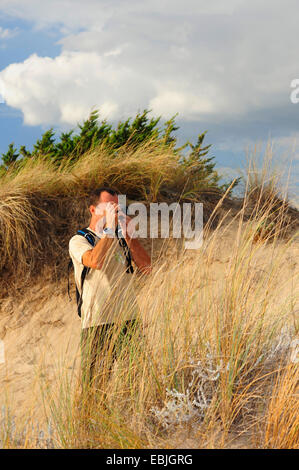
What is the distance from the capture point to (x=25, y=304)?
6906 mm

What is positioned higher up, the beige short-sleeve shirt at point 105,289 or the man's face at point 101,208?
the man's face at point 101,208

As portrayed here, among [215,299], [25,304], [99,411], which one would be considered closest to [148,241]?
[25,304]

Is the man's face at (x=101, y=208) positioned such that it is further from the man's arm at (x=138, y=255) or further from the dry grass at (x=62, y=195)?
the dry grass at (x=62, y=195)

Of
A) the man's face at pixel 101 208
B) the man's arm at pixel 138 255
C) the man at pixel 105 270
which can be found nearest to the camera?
the man at pixel 105 270

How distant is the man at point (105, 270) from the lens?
3414 mm

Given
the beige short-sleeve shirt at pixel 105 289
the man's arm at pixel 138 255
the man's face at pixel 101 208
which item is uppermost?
the man's face at pixel 101 208

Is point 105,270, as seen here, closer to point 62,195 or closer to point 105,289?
point 105,289

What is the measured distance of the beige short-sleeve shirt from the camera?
3.45 metres

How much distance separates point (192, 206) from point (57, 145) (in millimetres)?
4462

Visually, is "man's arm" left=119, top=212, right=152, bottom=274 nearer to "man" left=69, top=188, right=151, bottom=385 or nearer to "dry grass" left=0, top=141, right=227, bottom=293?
"man" left=69, top=188, right=151, bottom=385

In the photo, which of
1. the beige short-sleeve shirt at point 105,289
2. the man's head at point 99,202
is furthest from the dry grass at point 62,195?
the beige short-sleeve shirt at point 105,289

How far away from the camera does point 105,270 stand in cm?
361

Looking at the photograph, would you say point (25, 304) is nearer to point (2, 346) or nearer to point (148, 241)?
point (2, 346)
